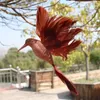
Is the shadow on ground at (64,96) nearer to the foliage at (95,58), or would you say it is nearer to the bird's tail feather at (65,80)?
the foliage at (95,58)

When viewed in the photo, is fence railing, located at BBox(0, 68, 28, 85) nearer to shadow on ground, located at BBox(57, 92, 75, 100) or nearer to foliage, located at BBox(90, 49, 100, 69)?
shadow on ground, located at BBox(57, 92, 75, 100)

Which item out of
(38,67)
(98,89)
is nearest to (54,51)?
(98,89)

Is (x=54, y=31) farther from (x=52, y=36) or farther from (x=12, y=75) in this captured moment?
(x=12, y=75)

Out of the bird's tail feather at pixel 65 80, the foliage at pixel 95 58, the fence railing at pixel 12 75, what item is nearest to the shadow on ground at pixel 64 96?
the fence railing at pixel 12 75

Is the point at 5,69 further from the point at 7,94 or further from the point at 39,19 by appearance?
the point at 39,19

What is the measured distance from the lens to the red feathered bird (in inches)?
4.7

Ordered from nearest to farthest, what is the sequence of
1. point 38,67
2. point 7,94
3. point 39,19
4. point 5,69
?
point 39,19
point 7,94
point 5,69
point 38,67

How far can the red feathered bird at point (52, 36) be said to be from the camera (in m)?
0.12

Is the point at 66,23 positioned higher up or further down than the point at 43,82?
higher up

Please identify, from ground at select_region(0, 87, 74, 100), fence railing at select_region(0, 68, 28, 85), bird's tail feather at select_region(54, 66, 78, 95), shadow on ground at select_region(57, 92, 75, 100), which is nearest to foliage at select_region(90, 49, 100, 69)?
ground at select_region(0, 87, 74, 100)

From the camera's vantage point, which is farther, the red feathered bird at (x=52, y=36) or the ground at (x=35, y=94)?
the ground at (x=35, y=94)

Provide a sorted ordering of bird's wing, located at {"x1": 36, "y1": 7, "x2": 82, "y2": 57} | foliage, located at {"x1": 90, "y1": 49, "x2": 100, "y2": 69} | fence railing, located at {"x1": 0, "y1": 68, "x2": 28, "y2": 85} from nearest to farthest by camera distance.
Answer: bird's wing, located at {"x1": 36, "y1": 7, "x2": 82, "y2": 57} → fence railing, located at {"x1": 0, "y1": 68, "x2": 28, "y2": 85} → foliage, located at {"x1": 90, "y1": 49, "x2": 100, "y2": 69}

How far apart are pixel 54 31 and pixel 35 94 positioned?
5.16 metres

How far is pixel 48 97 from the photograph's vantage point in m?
4.90
